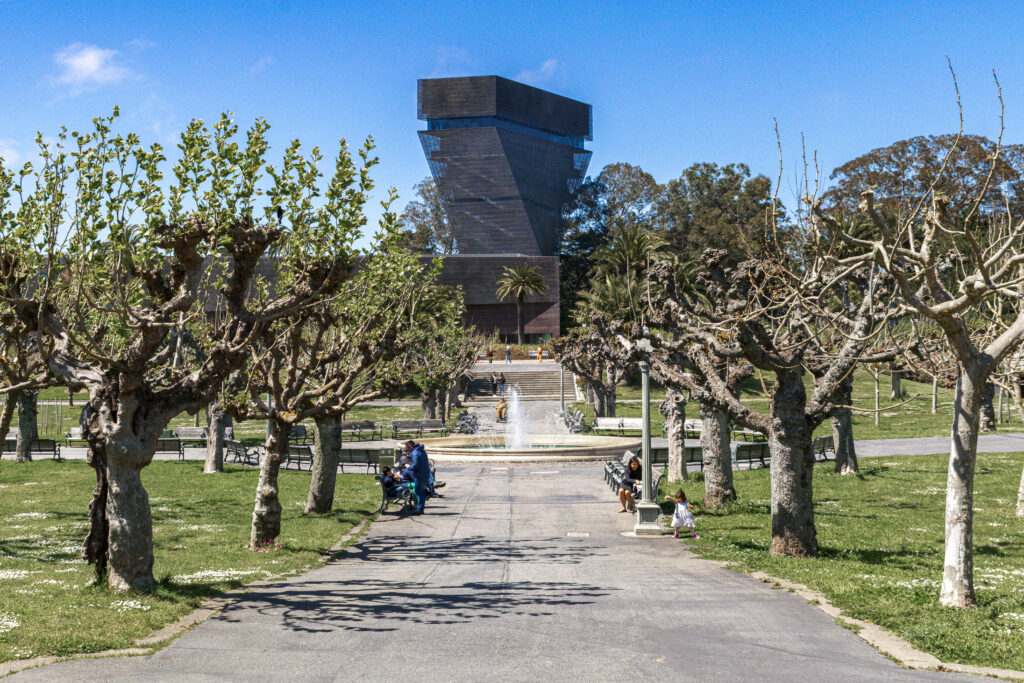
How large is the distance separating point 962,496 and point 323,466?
13900mm

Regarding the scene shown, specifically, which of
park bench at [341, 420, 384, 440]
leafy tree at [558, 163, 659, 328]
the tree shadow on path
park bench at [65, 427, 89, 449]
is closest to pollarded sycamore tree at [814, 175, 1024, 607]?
the tree shadow on path

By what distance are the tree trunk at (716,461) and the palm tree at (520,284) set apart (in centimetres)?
6545

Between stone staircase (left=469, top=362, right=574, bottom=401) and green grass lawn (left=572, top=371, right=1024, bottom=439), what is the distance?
3106mm

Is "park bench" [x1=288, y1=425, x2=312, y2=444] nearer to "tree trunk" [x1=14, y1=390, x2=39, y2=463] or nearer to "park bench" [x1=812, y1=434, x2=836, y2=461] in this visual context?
"tree trunk" [x1=14, y1=390, x2=39, y2=463]

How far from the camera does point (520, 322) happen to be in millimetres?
89938

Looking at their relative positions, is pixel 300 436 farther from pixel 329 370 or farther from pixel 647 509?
pixel 647 509

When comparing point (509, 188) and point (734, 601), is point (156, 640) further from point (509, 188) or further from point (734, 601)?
point (509, 188)

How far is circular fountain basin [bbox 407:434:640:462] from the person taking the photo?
108 ft

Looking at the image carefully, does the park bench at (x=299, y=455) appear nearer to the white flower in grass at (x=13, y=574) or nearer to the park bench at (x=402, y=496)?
the park bench at (x=402, y=496)

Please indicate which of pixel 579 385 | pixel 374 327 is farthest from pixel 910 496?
pixel 579 385

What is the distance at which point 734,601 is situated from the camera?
1109cm

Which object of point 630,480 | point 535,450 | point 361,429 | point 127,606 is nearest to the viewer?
point 127,606

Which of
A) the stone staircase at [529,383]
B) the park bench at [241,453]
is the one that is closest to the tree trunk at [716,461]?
the park bench at [241,453]

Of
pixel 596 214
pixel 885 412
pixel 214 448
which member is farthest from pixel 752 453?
pixel 596 214
